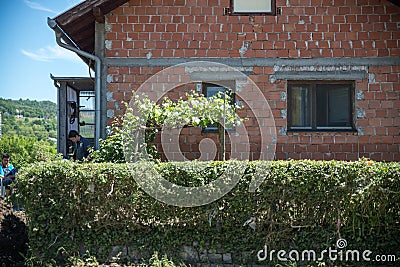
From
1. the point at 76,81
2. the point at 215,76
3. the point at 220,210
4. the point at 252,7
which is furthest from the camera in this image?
the point at 76,81

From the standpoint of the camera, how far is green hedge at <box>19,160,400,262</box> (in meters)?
7.00

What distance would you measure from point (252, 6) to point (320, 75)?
1.98 metres

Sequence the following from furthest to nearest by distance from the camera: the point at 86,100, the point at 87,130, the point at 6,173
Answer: the point at 86,100
the point at 87,130
the point at 6,173

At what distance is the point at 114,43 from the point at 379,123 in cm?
560

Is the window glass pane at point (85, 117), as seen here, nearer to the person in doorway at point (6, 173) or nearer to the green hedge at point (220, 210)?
the person in doorway at point (6, 173)

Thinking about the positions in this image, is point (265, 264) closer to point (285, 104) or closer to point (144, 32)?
point (285, 104)

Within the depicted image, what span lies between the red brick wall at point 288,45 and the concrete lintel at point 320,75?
0.37 ft

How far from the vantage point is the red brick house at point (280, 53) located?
1054 centimetres

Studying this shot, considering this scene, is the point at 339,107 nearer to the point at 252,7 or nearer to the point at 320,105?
the point at 320,105

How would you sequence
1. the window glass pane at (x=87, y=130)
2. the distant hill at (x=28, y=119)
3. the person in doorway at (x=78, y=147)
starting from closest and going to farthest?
the person in doorway at (x=78, y=147), the window glass pane at (x=87, y=130), the distant hill at (x=28, y=119)

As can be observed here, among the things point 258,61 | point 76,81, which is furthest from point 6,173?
point 258,61

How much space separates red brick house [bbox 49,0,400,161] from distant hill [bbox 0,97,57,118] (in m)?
19.8

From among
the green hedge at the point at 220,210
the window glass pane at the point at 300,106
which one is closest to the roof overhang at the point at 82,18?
the green hedge at the point at 220,210

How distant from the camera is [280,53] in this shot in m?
10.6
